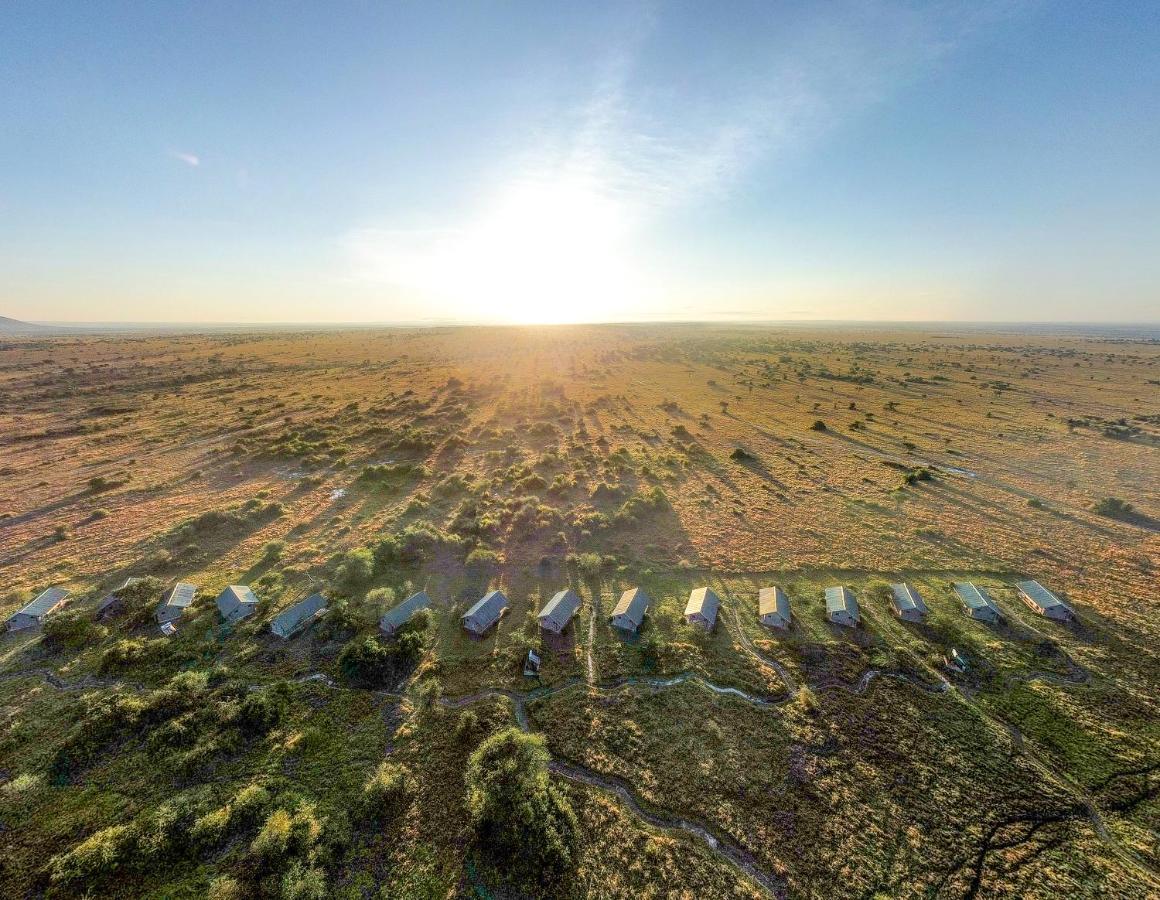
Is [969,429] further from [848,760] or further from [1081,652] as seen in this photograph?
[848,760]

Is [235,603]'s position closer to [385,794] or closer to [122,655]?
[122,655]

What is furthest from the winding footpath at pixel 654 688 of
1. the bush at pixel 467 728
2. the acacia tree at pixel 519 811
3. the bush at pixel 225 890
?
the bush at pixel 225 890

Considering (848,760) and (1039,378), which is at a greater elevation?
(1039,378)

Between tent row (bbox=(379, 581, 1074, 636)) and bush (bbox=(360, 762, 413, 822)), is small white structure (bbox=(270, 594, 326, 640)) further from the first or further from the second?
bush (bbox=(360, 762, 413, 822))

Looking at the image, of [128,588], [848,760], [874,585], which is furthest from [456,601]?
[874,585]

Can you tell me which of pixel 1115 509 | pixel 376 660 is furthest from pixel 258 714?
pixel 1115 509

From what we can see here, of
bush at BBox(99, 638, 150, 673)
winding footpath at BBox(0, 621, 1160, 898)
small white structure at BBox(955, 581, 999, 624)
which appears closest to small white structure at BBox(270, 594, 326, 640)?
winding footpath at BBox(0, 621, 1160, 898)
